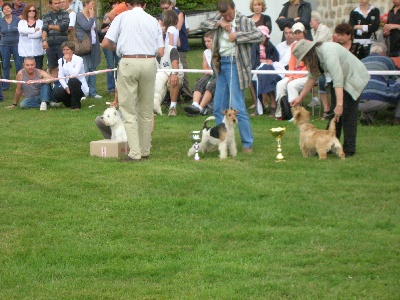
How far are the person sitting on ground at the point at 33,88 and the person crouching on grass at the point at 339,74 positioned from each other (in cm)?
698

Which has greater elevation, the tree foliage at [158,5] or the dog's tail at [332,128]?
the tree foliage at [158,5]

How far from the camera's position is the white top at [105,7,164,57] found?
9.83 m

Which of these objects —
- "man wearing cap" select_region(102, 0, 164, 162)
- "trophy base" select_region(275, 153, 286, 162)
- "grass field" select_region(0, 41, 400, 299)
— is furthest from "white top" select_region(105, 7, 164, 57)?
"trophy base" select_region(275, 153, 286, 162)

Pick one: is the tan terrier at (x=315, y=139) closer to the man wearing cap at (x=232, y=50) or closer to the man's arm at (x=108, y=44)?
the man wearing cap at (x=232, y=50)

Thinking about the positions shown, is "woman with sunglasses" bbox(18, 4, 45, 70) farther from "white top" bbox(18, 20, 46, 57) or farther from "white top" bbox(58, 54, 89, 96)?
"white top" bbox(58, 54, 89, 96)

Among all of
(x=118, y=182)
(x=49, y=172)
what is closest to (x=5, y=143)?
(x=49, y=172)

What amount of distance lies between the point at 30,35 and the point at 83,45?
42.6 inches

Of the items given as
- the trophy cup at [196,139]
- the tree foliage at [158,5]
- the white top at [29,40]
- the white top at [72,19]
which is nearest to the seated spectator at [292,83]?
the trophy cup at [196,139]

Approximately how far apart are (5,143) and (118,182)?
348 cm

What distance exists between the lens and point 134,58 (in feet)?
32.4

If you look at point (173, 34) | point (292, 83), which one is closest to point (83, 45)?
point (173, 34)

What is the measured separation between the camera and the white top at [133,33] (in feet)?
32.2

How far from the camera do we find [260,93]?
570 inches

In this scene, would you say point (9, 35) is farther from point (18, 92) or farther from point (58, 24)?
point (18, 92)
